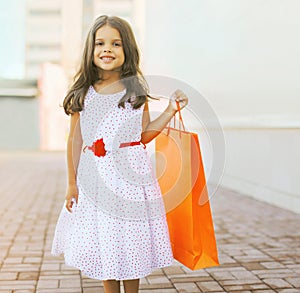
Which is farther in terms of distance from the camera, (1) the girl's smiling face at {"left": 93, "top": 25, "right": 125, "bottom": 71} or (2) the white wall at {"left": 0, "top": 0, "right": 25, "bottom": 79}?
(2) the white wall at {"left": 0, "top": 0, "right": 25, "bottom": 79}

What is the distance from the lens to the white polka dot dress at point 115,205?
7.77 feet

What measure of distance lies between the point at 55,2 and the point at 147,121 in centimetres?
7431

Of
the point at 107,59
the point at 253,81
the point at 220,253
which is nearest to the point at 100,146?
the point at 107,59

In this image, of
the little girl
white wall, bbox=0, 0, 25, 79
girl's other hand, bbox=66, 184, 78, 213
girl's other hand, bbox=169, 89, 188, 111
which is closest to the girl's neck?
the little girl

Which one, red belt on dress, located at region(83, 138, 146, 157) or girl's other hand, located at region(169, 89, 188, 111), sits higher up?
girl's other hand, located at region(169, 89, 188, 111)

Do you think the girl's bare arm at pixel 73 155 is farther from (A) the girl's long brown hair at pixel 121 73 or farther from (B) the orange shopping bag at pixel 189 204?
(B) the orange shopping bag at pixel 189 204

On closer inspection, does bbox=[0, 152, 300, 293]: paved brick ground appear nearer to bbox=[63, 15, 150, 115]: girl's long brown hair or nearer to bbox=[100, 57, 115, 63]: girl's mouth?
bbox=[63, 15, 150, 115]: girl's long brown hair

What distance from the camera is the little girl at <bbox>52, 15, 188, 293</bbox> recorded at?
2373 millimetres

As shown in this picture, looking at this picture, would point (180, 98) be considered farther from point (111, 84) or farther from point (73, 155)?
point (73, 155)

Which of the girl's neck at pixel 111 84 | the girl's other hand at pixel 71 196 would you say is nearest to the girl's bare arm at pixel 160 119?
the girl's neck at pixel 111 84

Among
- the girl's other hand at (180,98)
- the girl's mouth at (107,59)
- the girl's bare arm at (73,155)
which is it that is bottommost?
the girl's bare arm at (73,155)

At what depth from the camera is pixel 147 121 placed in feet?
8.25

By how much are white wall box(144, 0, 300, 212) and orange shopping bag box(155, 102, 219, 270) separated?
313 cm

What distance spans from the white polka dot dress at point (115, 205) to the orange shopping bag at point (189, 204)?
65 millimetres
